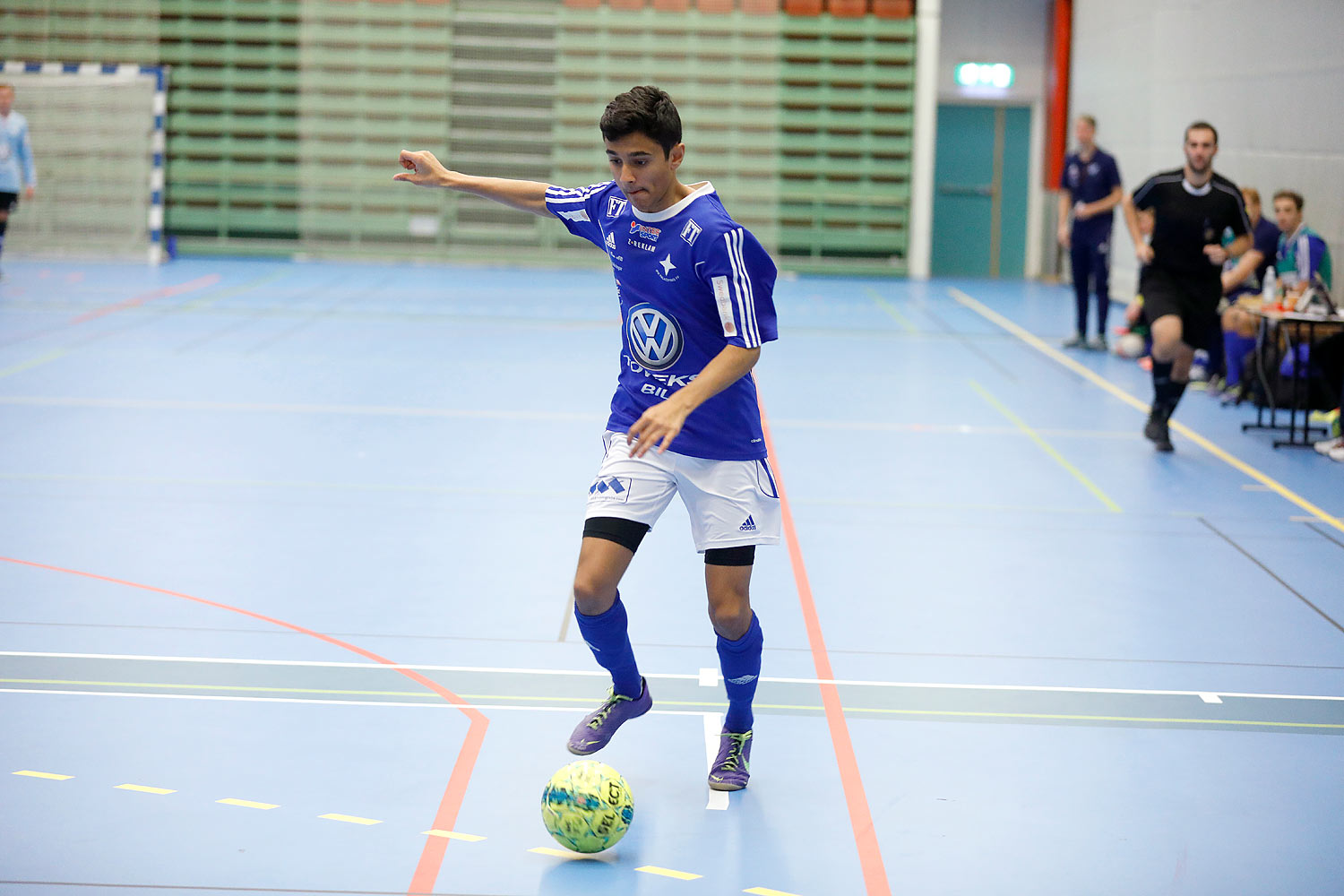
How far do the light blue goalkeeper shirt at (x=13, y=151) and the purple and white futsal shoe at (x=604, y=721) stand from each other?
14600 millimetres

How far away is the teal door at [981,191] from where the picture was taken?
22047 mm

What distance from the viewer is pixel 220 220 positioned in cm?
2152

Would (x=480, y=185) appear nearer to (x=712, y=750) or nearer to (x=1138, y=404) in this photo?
(x=712, y=750)

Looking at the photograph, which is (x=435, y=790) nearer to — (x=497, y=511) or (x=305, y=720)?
(x=305, y=720)

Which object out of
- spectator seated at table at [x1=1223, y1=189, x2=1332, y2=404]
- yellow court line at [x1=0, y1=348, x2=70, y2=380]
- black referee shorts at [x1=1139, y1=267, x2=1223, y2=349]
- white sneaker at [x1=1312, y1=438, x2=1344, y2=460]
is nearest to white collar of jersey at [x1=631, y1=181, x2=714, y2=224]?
black referee shorts at [x1=1139, y1=267, x2=1223, y2=349]

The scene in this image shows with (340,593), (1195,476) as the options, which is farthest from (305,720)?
(1195,476)

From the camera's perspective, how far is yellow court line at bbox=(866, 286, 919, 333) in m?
15.3

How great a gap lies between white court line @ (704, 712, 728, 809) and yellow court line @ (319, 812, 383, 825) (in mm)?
886

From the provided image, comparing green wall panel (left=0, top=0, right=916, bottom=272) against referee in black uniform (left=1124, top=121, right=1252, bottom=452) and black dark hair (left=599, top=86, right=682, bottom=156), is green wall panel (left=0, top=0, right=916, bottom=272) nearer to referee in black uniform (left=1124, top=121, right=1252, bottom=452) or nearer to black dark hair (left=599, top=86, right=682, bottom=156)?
referee in black uniform (left=1124, top=121, right=1252, bottom=452)

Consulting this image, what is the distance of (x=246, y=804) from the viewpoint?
11.9 feet

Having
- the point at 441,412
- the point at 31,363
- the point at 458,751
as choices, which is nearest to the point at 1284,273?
the point at 441,412

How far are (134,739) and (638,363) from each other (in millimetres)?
1853

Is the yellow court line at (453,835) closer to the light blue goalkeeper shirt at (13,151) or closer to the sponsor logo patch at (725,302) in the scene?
the sponsor logo patch at (725,302)

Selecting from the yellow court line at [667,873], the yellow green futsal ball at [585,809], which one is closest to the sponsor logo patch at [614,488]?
the yellow green futsal ball at [585,809]
